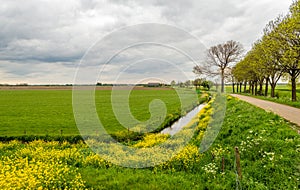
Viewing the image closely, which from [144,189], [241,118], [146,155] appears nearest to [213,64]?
[241,118]

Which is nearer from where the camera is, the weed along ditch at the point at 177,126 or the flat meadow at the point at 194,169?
the flat meadow at the point at 194,169

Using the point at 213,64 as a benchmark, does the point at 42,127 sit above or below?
below

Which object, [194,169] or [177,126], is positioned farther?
[177,126]

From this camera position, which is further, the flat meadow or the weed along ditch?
the weed along ditch

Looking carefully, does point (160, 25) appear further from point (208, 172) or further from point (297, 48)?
point (297, 48)

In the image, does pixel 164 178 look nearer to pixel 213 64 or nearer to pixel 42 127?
pixel 42 127

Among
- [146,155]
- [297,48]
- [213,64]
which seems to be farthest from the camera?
[213,64]

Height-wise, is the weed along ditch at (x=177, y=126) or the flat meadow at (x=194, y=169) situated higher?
the flat meadow at (x=194, y=169)

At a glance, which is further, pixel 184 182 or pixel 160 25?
pixel 160 25

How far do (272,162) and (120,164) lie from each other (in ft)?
23.9

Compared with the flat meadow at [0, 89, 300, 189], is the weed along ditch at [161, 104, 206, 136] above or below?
below

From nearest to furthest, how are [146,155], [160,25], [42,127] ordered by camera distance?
1. [160,25]
2. [146,155]
3. [42,127]

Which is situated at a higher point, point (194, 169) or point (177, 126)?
point (194, 169)

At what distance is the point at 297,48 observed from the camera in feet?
74.3
